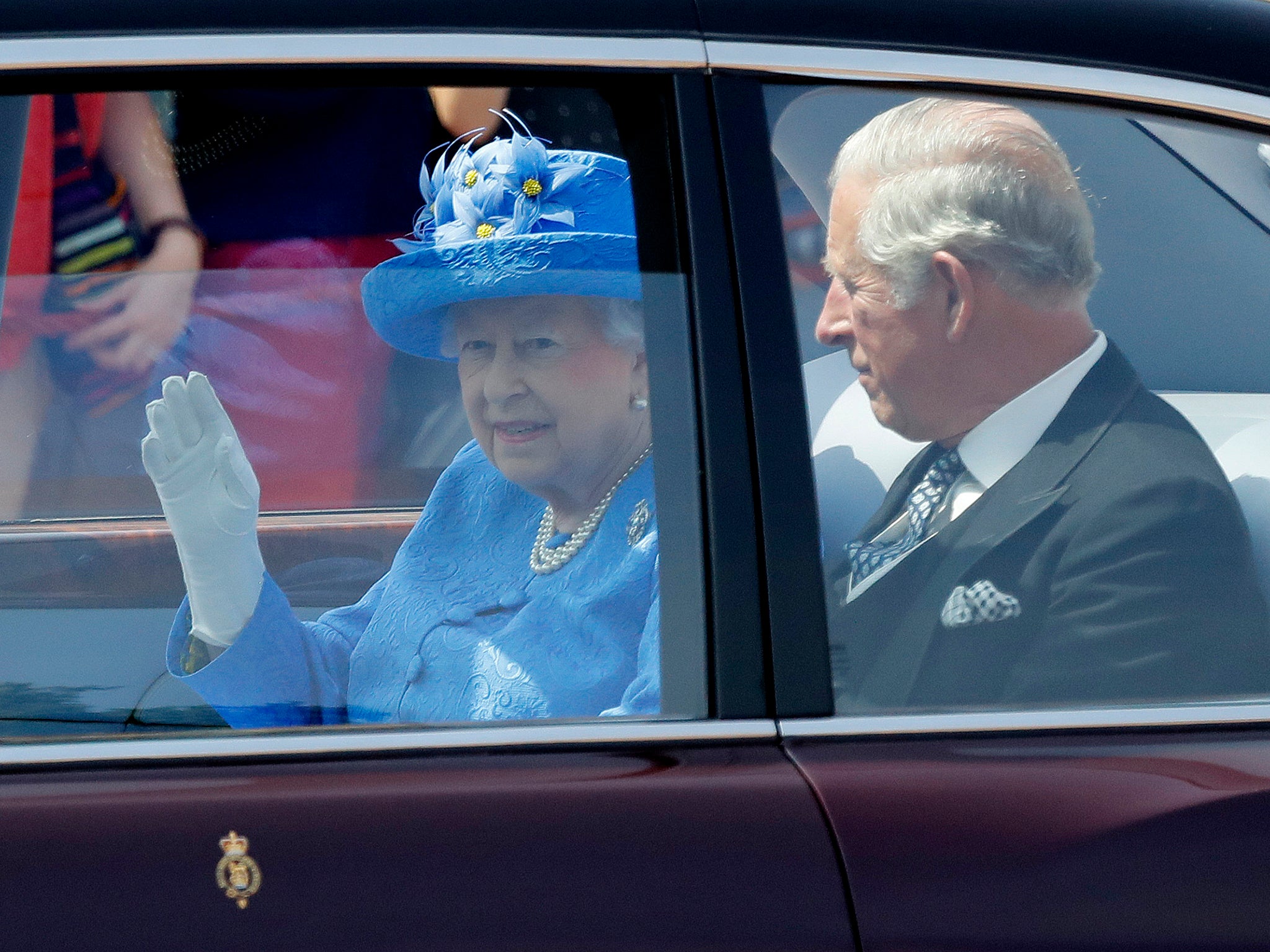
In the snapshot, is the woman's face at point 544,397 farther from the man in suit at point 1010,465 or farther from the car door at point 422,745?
the man in suit at point 1010,465

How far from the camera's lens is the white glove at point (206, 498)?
5.06ft

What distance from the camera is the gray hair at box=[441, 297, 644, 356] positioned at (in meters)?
1.35

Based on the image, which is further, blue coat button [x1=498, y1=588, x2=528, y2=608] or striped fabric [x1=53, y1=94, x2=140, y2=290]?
striped fabric [x1=53, y1=94, x2=140, y2=290]

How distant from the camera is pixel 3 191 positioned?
1615 mm

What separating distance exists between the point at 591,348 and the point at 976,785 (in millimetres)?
626

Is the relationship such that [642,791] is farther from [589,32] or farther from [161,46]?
[161,46]

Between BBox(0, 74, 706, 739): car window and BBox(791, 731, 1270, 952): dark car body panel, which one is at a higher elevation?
BBox(0, 74, 706, 739): car window

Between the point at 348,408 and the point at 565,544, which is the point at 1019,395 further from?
the point at 348,408

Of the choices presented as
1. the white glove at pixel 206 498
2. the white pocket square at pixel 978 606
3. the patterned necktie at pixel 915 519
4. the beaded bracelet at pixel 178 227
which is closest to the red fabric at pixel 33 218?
the beaded bracelet at pixel 178 227

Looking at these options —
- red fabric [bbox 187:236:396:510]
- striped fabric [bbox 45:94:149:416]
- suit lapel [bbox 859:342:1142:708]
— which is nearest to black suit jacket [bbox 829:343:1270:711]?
suit lapel [bbox 859:342:1142:708]

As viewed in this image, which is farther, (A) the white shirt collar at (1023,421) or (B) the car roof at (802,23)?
(A) the white shirt collar at (1023,421)

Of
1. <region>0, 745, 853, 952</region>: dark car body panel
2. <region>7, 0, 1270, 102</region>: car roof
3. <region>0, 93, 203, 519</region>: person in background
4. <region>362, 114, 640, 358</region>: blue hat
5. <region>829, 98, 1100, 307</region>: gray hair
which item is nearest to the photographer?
<region>0, 745, 853, 952</region>: dark car body panel

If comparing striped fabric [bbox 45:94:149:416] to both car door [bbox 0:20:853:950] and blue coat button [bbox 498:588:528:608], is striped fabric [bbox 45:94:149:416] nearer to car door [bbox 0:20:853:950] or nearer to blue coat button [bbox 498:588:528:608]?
car door [bbox 0:20:853:950]

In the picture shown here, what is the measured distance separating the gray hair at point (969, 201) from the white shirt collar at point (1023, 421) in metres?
0.09
